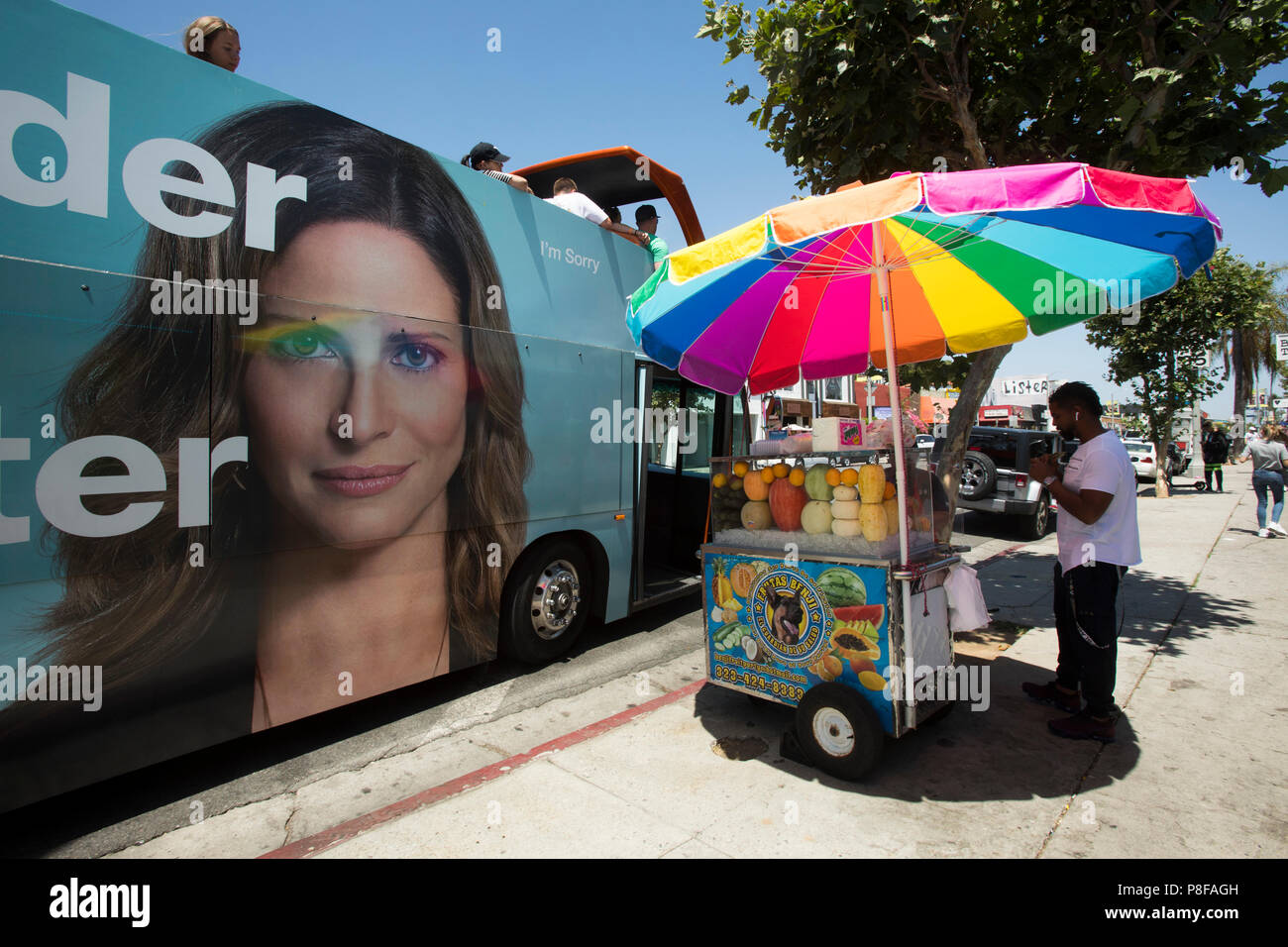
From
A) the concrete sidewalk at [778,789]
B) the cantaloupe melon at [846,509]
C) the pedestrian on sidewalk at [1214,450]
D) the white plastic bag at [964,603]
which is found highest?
the pedestrian on sidewalk at [1214,450]

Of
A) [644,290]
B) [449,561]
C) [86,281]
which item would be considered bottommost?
[449,561]

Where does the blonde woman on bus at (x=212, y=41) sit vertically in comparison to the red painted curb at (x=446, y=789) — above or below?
above

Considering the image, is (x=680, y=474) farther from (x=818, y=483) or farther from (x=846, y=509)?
(x=846, y=509)

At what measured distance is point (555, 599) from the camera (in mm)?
5285

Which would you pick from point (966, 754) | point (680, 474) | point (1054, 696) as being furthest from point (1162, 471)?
point (966, 754)

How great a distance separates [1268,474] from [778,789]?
12.9 m

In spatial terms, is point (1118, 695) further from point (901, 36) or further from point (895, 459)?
point (901, 36)

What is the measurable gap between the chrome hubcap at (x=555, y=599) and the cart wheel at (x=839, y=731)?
232 centimetres

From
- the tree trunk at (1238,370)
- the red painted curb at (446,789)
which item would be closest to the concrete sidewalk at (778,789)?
the red painted curb at (446,789)

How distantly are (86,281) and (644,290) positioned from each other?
8.81 ft

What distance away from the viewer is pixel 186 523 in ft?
10.1

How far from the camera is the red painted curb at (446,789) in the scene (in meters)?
2.94

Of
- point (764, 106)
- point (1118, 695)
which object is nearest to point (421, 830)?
point (1118, 695)

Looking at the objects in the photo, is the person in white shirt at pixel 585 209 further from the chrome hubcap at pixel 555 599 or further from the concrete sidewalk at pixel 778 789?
the concrete sidewalk at pixel 778 789
